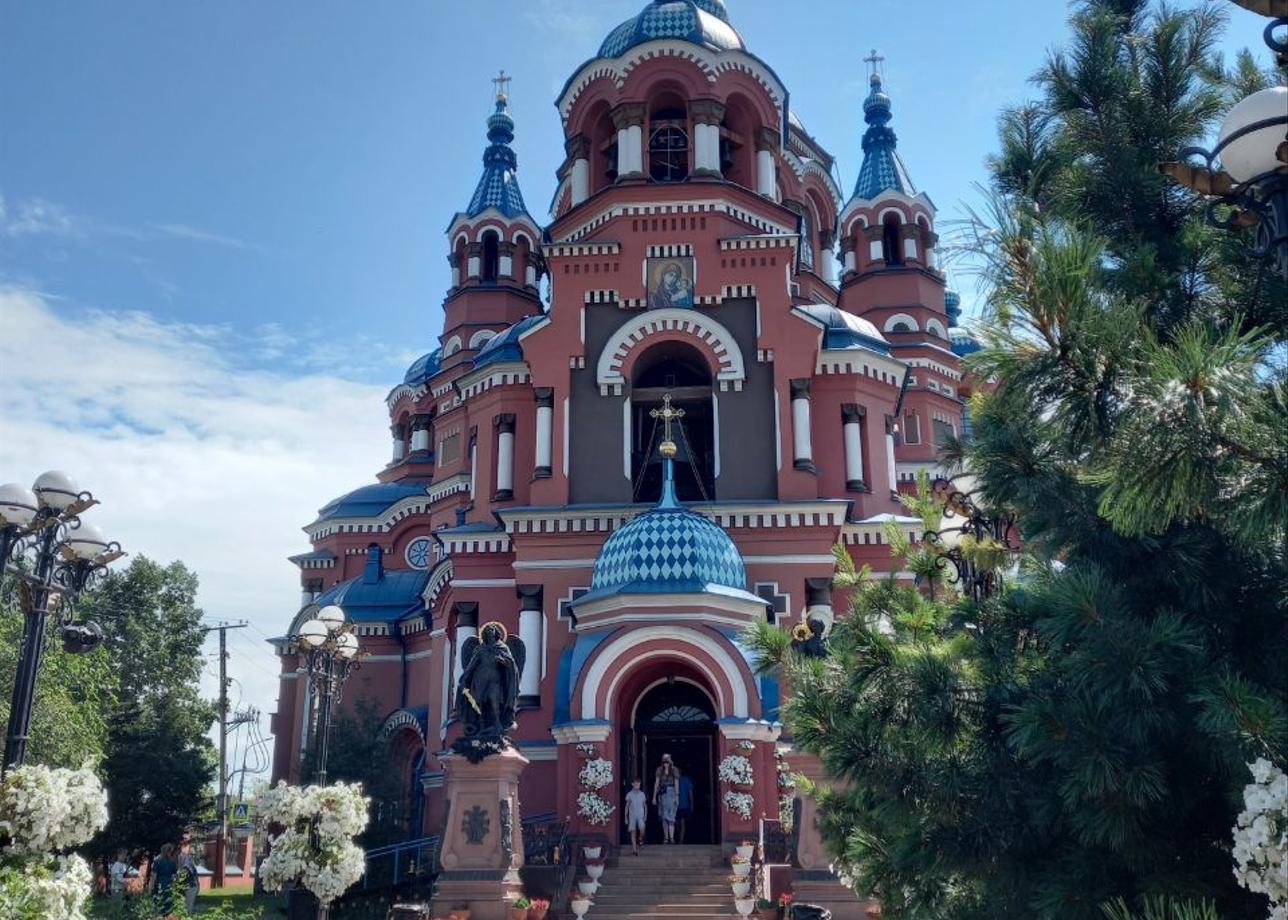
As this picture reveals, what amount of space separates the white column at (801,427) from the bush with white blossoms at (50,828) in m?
15.1

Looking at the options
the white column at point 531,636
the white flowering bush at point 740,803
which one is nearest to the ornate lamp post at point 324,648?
the white column at point 531,636

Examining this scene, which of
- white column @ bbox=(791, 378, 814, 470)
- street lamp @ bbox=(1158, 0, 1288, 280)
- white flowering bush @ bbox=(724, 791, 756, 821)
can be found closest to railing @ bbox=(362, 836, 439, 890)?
white flowering bush @ bbox=(724, 791, 756, 821)

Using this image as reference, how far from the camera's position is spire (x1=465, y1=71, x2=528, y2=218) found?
109 feet

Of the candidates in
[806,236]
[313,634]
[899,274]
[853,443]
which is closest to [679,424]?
[853,443]

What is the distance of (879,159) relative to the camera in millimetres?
33562

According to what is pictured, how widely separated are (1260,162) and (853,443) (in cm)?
1821

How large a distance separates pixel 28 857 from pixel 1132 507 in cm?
695

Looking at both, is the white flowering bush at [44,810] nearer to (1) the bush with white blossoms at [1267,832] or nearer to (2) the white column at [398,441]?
(1) the bush with white blossoms at [1267,832]

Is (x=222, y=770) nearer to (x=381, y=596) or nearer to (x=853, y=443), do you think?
(x=381, y=596)

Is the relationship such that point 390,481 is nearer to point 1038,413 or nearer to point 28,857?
point 28,857

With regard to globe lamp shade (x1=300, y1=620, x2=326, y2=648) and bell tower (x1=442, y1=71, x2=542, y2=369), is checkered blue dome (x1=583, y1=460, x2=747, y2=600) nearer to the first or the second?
globe lamp shade (x1=300, y1=620, x2=326, y2=648)

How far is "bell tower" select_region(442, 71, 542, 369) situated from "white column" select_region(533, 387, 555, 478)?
935cm

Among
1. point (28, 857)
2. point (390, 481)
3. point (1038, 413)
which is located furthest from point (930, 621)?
point (390, 481)

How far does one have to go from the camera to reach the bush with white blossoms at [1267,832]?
3545 millimetres
